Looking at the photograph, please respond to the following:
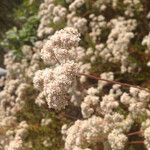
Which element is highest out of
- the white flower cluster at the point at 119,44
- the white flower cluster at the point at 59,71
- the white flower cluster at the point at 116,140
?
the white flower cluster at the point at 119,44

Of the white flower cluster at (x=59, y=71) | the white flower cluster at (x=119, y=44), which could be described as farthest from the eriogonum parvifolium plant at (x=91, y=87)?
the white flower cluster at (x=59, y=71)

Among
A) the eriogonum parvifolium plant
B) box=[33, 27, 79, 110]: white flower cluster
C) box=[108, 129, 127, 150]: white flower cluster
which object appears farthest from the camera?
the eriogonum parvifolium plant

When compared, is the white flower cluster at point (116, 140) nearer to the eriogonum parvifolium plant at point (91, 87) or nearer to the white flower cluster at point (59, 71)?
the eriogonum parvifolium plant at point (91, 87)

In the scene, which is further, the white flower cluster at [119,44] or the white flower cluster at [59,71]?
the white flower cluster at [119,44]

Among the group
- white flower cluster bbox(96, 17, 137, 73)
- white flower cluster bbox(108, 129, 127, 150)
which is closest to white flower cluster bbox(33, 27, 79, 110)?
white flower cluster bbox(108, 129, 127, 150)

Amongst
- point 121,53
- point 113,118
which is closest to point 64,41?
point 113,118

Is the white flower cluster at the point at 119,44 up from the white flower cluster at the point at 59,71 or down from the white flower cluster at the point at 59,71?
up

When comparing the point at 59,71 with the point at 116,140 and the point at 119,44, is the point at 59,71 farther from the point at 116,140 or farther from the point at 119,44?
the point at 119,44

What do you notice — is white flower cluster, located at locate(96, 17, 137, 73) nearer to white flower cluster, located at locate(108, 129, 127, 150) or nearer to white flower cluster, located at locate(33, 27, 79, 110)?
white flower cluster, located at locate(108, 129, 127, 150)

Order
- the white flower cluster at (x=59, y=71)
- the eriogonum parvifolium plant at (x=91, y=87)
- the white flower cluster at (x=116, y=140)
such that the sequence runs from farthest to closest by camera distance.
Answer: the eriogonum parvifolium plant at (x=91, y=87), the white flower cluster at (x=116, y=140), the white flower cluster at (x=59, y=71)
